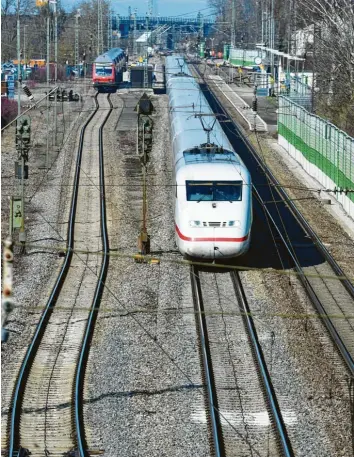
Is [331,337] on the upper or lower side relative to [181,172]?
lower

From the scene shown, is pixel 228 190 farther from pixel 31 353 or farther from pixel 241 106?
pixel 241 106

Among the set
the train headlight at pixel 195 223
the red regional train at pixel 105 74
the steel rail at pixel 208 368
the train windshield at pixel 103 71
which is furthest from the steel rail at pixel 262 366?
the train windshield at pixel 103 71

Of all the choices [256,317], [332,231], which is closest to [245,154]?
[332,231]

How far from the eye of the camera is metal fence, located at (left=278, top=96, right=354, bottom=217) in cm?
2914

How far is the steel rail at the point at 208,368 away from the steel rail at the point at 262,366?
731 millimetres

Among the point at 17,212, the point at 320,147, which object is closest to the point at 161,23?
the point at 320,147

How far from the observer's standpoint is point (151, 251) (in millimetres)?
23578

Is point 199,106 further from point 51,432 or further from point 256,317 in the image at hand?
point 51,432

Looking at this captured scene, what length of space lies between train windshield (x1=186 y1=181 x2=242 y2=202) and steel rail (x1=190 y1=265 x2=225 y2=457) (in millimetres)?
1664

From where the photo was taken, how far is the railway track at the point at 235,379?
42.1 ft

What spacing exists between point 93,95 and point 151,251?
42.3m

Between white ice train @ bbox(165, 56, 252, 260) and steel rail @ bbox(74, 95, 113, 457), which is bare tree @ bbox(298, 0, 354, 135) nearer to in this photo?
steel rail @ bbox(74, 95, 113, 457)

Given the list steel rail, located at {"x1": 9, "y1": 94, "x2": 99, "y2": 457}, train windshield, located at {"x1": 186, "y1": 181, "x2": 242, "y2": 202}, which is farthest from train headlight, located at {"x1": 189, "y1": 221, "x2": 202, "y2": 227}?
steel rail, located at {"x1": 9, "y1": 94, "x2": 99, "y2": 457}

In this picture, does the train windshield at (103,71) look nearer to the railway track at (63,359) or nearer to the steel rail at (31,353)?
the railway track at (63,359)
